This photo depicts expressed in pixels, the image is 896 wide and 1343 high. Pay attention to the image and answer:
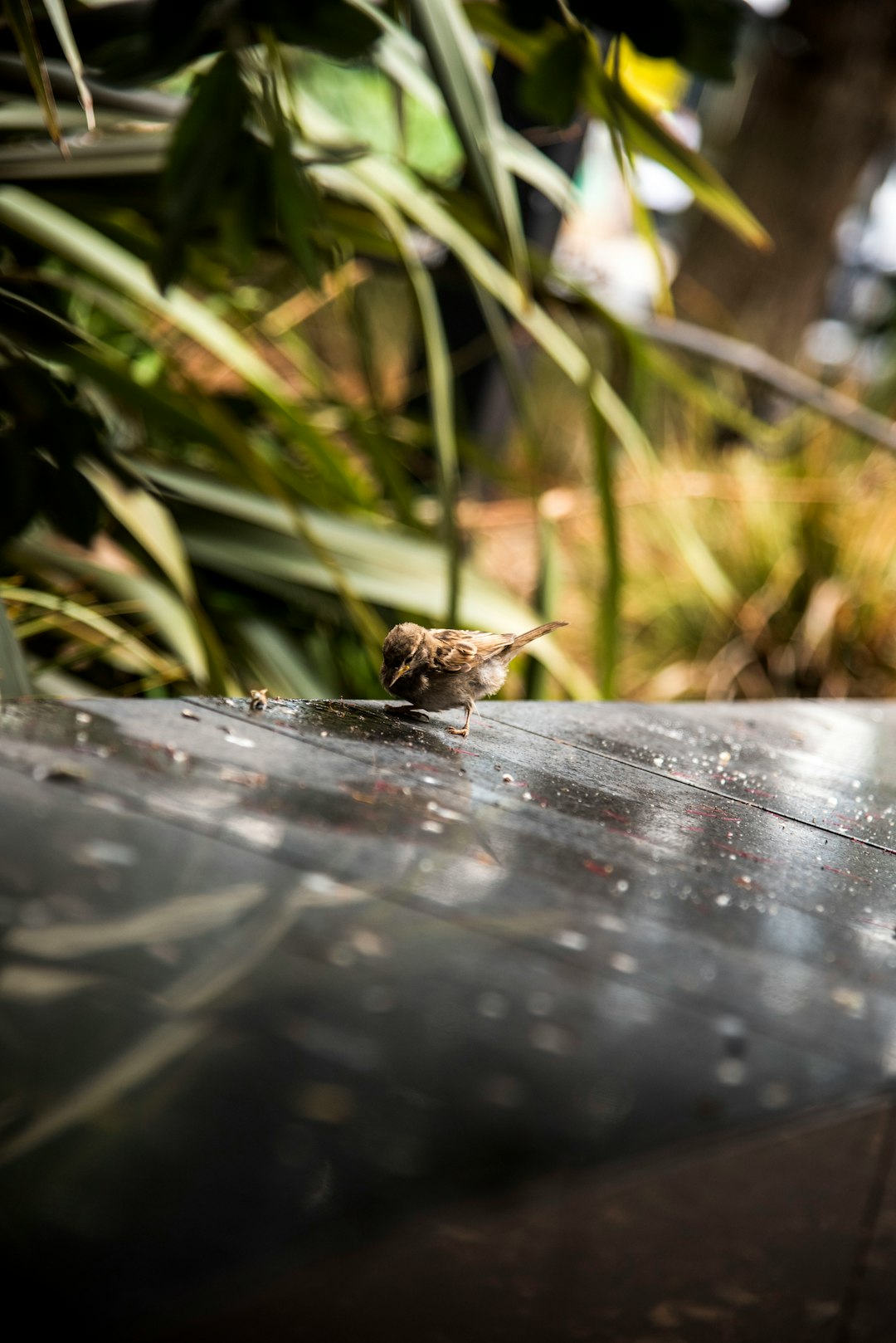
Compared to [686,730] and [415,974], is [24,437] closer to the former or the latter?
[686,730]

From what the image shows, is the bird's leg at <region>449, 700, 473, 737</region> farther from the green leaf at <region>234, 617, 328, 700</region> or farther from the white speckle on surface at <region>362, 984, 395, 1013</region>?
the green leaf at <region>234, 617, 328, 700</region>

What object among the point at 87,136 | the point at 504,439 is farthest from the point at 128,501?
the point at 504,439

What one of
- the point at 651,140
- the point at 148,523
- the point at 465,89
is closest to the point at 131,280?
the point at 148,523

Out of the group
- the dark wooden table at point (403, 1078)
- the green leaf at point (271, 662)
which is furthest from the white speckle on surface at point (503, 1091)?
the green leaf at point (271, 662)

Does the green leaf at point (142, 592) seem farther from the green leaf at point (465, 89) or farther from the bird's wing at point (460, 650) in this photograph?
the green leaf at point (465, 89)

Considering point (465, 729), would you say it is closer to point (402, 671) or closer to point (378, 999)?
point (402, 671)

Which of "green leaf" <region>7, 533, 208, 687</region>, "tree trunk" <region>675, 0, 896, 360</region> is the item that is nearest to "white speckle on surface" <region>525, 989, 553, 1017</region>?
"green leaf" <region>7, 533, 208, 687</region>

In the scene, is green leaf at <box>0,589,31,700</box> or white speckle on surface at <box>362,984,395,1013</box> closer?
white speckle on surface at <box>362,984,395,1013</box>
